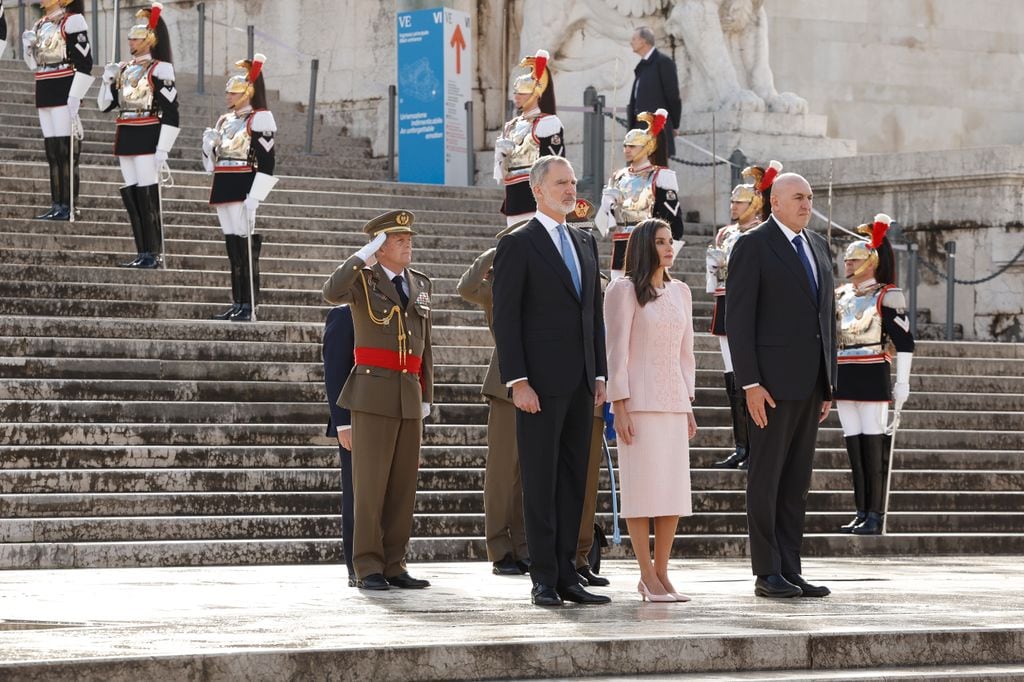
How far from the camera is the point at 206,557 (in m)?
10.3

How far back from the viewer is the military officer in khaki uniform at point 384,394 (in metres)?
8.76

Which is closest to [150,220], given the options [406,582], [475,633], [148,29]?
[148,29]

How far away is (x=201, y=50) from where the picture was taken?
74.7 feet

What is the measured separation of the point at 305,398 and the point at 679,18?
9.40m

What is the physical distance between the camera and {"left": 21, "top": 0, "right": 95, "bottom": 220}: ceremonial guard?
1588 centimetres

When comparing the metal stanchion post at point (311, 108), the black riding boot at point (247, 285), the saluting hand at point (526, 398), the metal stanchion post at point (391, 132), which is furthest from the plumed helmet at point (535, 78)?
the metal stanchion post at point (311, 108)

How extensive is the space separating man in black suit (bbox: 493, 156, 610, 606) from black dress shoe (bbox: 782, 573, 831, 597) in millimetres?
869

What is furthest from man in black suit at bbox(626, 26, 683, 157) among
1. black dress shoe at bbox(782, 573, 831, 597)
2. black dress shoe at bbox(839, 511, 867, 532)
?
black dress shoe at bbox(782, 573, 831, 597)

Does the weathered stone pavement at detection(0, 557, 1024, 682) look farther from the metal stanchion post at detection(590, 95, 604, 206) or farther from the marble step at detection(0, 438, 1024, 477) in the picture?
the metal stanchion post at detection(590, 95, 604, 206)

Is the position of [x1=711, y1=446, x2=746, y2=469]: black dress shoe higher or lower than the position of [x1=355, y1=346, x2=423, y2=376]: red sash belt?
lower

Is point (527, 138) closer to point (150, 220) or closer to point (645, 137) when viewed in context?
point (645, 137)

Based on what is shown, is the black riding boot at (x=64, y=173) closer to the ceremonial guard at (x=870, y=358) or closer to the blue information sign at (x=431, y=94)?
the blue information sign at (x=431, y=94)

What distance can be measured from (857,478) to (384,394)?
4207 millimetres

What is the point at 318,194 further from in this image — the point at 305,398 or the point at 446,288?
the point at 305,398
